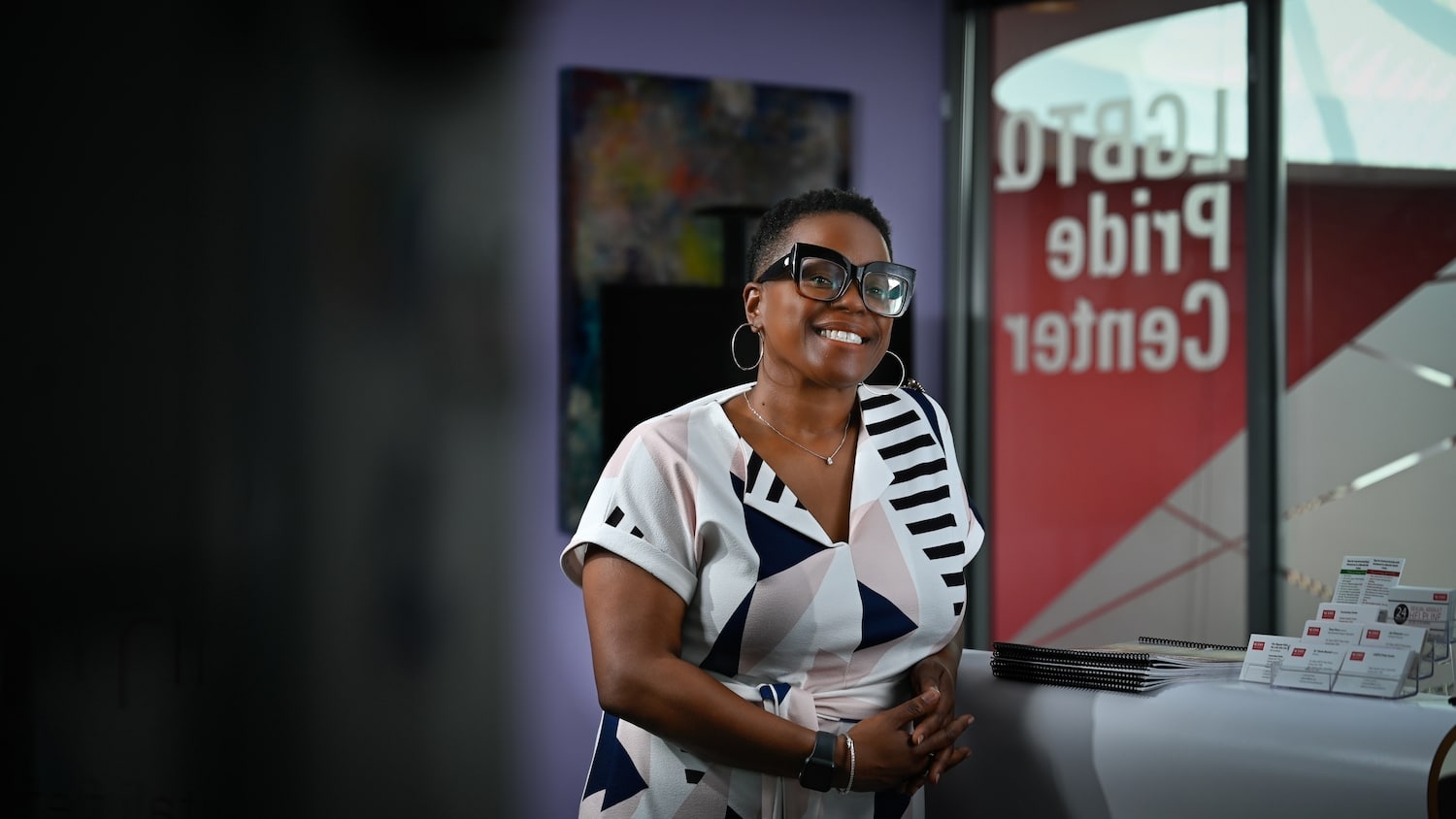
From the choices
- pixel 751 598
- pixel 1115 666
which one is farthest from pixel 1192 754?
pixel 751 598

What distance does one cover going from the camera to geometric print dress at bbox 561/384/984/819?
1.80 m

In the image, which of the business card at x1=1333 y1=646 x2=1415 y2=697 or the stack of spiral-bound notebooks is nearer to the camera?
the business card at x1=1333 y1=646 x2=1415 y2=697

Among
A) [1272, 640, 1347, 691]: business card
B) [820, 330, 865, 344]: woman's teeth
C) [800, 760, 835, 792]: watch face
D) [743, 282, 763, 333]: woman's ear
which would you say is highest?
[743, 282, 763, 333]: woman's ear

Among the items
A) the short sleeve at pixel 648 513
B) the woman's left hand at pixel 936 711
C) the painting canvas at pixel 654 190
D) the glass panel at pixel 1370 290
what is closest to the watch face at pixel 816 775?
the woman's left hand at pixel 936 711

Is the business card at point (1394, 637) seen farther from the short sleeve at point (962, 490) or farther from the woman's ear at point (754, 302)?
the woman's ear at point (754, 302)

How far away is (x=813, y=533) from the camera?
187 centimetres

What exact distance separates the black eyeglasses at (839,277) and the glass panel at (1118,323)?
10.5 feet

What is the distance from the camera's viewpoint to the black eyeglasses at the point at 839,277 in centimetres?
196

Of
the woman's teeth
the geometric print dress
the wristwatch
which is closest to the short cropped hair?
the woman's teeth

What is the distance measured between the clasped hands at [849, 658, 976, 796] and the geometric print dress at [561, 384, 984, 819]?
0.17 feet

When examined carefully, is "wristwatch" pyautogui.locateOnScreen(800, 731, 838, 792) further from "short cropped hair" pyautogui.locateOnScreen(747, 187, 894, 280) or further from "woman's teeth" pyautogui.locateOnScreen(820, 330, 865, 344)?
"short cropped hair" pyautogui.locateOnScreen(747, 187, 894, 280)

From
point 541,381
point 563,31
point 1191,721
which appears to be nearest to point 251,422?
point 541,381

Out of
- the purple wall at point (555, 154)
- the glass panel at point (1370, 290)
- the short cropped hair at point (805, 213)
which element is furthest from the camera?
the purple wall at point (555, 154)

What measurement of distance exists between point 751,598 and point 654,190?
10.5ft
